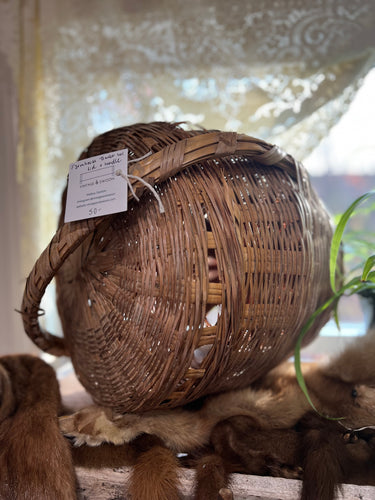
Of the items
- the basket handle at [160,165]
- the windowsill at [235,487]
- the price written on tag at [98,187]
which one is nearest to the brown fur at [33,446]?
the windowsill at [235,487]

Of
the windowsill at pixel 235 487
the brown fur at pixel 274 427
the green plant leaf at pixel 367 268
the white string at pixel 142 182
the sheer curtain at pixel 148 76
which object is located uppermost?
the sheer curtain at pixel 148 76

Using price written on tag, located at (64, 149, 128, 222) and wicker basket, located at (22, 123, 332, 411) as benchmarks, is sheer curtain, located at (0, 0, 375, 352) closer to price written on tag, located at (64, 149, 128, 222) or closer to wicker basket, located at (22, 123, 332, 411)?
wicker basket, located at (22, 123, 332, 411)

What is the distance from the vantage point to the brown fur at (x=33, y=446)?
63 centimetres

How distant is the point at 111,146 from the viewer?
747mm

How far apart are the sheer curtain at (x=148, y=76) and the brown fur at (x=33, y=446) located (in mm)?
790

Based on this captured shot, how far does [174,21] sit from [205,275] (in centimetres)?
101

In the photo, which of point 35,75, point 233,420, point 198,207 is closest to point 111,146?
point 198,207

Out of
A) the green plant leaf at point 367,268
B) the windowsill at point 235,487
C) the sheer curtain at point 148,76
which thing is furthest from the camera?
the sheer curtain at point 148,76

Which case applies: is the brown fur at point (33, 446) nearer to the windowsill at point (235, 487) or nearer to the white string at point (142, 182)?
the windowsill at point (235, 487)

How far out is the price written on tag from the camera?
0.66 metres

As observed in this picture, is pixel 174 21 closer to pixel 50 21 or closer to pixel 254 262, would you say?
pixel 50 21

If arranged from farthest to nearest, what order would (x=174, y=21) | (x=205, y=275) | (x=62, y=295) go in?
(x=174, y=21), (x=62, y=295), (x=205, y=275)

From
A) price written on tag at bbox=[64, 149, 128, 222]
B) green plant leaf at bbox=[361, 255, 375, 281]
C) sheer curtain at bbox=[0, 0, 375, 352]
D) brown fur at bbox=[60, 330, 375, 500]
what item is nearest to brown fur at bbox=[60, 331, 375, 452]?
brown fur at bbox=[60, 330, 375, 500]

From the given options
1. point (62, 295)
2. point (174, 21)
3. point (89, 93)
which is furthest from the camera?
point (89, 93)
